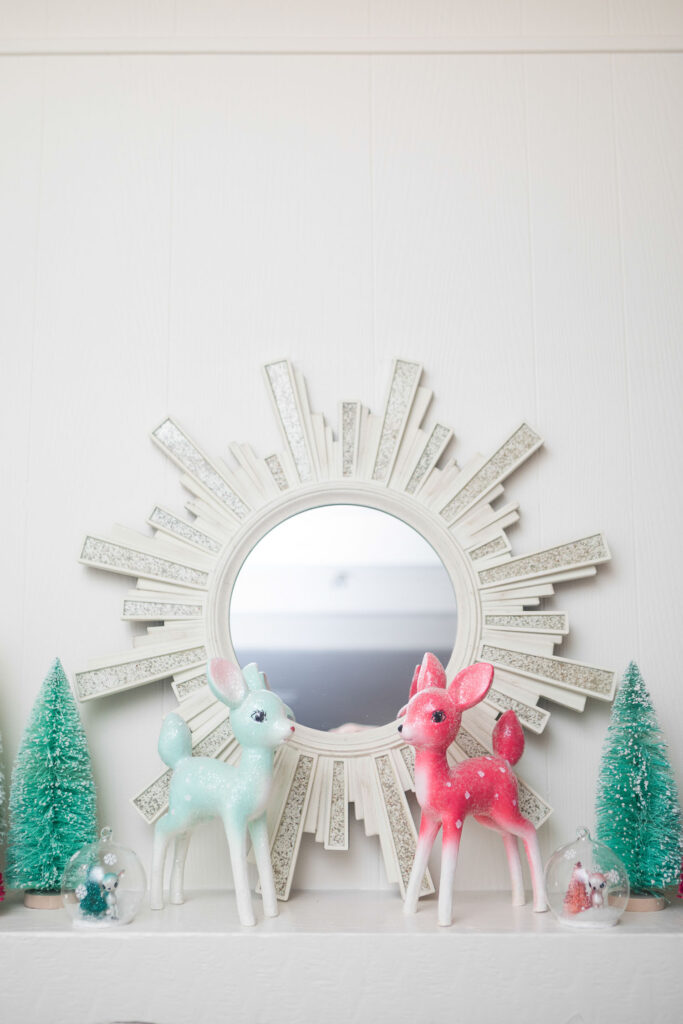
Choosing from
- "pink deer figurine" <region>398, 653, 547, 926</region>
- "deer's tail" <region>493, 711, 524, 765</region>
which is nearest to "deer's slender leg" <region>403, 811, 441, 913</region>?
"pink deer figurine" <region>398, 653, 547, 926</region>

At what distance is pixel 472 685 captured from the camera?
4.44 feet

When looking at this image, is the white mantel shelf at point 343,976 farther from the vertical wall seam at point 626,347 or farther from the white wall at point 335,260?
the vertical wall seam at point 626,347

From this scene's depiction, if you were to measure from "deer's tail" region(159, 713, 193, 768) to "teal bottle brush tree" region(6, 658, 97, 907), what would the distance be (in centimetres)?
13

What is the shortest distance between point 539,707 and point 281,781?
1.39 ft

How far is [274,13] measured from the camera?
1.76m

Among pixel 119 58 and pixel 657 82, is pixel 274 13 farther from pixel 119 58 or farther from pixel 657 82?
pixel 657 82

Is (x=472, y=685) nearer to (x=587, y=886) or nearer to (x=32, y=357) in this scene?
(x=587, y=886)

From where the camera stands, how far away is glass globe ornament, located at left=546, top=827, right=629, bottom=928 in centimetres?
129

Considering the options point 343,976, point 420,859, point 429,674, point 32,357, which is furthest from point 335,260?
point 343,976

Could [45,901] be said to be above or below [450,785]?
below

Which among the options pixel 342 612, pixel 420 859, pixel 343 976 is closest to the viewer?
pixel 343 976

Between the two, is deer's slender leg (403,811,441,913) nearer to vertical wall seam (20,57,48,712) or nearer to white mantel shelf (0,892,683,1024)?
white mantel shelf (0,892,683,1024)

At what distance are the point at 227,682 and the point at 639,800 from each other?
62cm

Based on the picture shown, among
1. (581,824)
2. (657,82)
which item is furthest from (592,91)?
(581,824)
